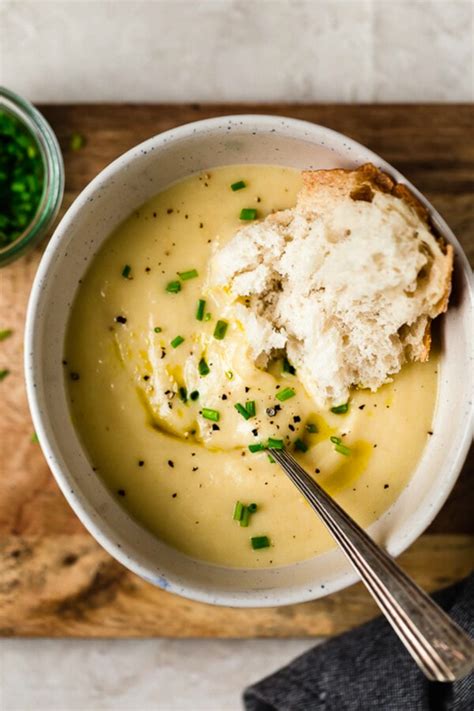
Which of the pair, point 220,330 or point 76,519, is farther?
point 76,519

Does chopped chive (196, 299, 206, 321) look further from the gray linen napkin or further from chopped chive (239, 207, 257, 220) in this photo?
the gray linen napkin

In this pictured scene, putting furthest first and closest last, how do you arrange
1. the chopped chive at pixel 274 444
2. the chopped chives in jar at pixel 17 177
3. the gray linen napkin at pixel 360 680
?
the chopped chives in jar at pixel 17 177, the gray linen napkin at pixel 360 680, the chopped chive at pixel 274 444

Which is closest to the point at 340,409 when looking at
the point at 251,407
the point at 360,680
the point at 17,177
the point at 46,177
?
the point at 251,407

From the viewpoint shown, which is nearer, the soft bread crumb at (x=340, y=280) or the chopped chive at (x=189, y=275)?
the soft bread crumb at (x=340, y=280)

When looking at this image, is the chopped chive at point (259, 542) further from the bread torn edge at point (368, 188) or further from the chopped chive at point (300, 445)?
the bread torn edge at point (368, 188)

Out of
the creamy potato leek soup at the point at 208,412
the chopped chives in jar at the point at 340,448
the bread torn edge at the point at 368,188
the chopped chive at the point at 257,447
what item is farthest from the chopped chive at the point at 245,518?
the bread torn edge at the point at 368,188

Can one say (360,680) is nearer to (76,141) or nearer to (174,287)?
(174,287)

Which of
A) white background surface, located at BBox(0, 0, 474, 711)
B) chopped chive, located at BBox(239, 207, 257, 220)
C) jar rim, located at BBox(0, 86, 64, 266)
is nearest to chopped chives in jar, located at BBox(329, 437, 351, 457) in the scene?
chopped chive, located at BBox(239, 207, 257, 220)
